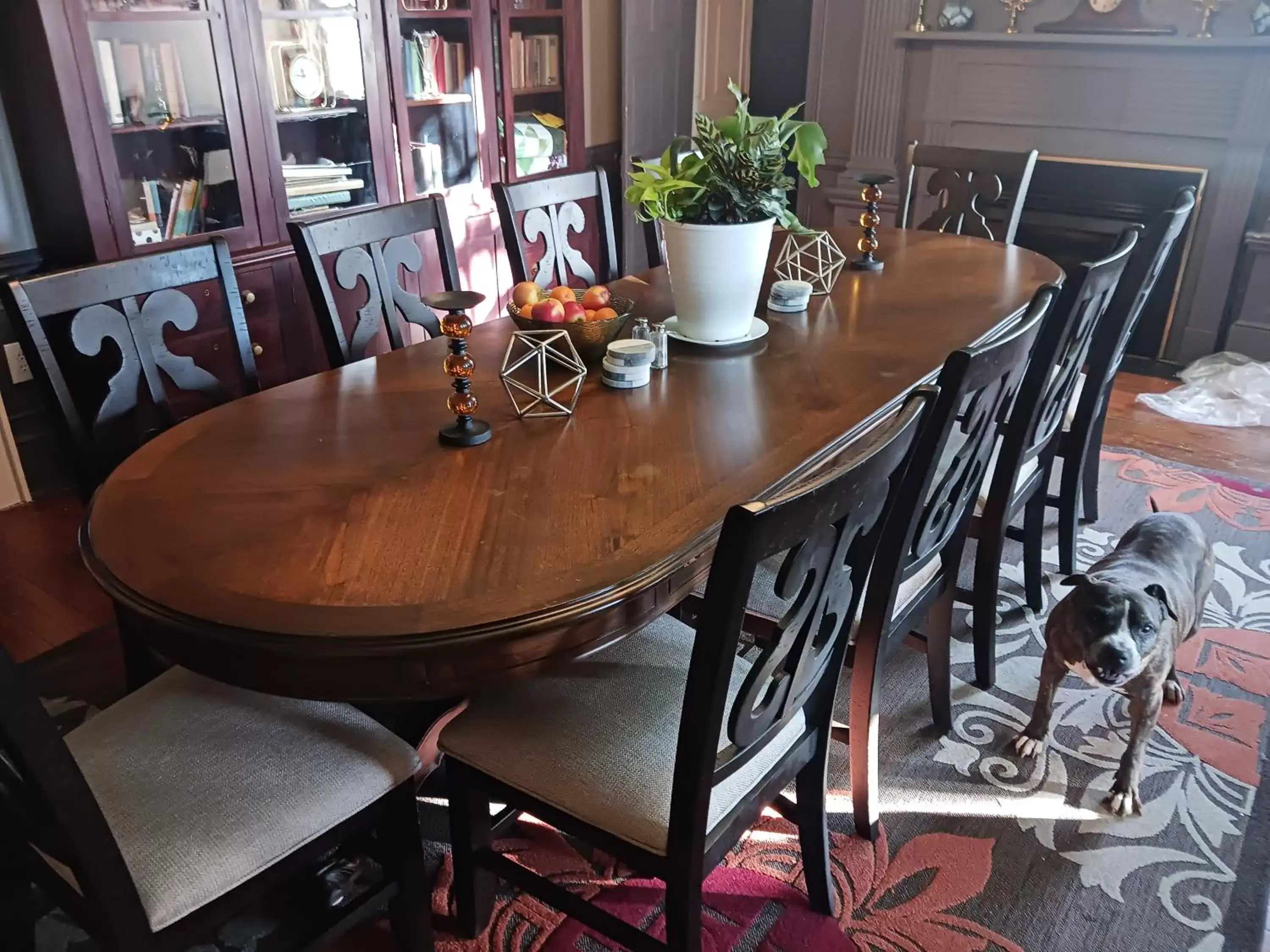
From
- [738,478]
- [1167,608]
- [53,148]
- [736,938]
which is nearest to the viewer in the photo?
[738,478]

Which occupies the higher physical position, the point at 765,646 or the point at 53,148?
the point at 53,148

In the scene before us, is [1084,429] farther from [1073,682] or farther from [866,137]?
[866,137]

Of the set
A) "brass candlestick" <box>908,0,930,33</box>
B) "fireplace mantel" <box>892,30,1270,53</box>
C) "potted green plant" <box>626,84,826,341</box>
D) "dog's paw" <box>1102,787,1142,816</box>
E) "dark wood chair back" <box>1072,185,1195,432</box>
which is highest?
"brass candlestick" <box>908,0,930,33</box>

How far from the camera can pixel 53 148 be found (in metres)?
2.56

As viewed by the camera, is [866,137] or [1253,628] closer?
[1253,628]

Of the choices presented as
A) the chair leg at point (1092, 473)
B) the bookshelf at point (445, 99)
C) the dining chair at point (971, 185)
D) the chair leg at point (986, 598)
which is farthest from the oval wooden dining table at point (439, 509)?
the bookshelf at point (445, 99)

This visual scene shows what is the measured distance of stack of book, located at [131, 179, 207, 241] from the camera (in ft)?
9.05

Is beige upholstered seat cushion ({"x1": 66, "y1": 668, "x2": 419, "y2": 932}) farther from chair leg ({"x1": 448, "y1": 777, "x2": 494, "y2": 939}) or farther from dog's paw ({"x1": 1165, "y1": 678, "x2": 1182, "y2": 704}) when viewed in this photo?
dog's paw ({"x1": 1165, "y1": 678, "x2": 1182, "y2": 704})

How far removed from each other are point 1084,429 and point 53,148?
8.95ft

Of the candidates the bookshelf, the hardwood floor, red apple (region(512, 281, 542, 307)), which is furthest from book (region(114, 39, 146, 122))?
red apple (region(512, 281, 542, 307))

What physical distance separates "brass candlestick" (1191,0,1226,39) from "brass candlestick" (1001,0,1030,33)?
2.04ft

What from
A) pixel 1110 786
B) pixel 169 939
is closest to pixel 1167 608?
pixel 1110 786

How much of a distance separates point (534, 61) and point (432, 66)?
0.53m

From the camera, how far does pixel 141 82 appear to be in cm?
267
